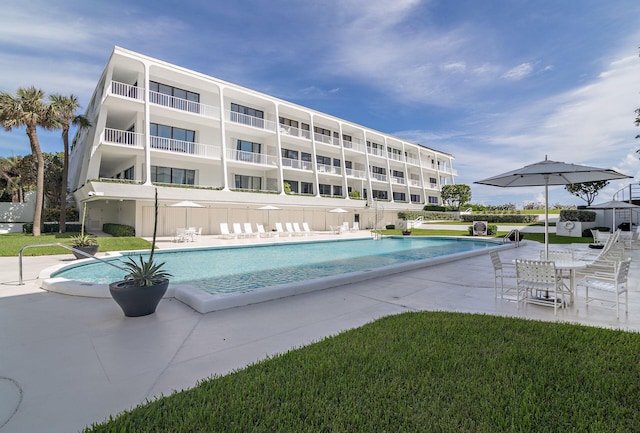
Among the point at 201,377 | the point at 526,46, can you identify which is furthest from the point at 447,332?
the point at 526,46

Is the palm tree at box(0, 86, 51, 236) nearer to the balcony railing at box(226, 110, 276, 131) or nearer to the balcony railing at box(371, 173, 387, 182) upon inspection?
the balcony railing at box(226, 110, 276, 131)

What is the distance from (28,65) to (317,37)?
15501mm

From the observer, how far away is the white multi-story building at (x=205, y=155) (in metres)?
19.6

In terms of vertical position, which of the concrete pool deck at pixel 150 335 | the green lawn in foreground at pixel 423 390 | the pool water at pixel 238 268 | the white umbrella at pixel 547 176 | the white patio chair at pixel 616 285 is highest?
the white umbrella at pixel 547 176

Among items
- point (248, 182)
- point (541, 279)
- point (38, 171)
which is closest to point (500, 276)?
point (541, 279)

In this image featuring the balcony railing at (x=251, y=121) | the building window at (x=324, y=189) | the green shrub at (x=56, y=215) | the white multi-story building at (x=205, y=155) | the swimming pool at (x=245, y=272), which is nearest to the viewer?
the swimming pool at (x=245, y=272)

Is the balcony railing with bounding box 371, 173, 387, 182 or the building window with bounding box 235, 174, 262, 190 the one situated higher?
the balcony railing with bounding box 371, 173, 387, 182

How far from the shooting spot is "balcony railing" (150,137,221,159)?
21031mm

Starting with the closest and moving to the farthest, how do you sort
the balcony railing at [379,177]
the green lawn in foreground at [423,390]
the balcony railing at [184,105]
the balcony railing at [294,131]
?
the green lawn in foreground at [423,390], the balcony railing at [184,105], the balcony railing at [294,131], the balcony railing at [379,177]

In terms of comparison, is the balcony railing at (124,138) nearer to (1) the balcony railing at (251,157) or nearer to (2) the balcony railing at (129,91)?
(2) the balcony railing at (129,91)

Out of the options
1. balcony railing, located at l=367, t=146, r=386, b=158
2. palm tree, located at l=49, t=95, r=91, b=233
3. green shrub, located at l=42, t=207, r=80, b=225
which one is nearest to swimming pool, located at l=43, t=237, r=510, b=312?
palm tree, located at l=49, t=95, r=91, b=233

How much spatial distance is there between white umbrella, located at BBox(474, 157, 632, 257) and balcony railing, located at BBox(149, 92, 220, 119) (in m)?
20.9

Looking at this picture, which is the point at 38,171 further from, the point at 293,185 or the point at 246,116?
the point at 293,185

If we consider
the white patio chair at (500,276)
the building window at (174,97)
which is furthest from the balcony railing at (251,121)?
the white patio chair at (500,276)
